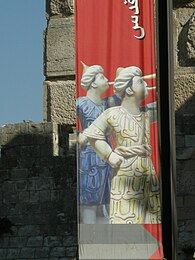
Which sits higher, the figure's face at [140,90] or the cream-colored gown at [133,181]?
the figure's face at [140,90]

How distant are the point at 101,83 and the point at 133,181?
1.02 meters

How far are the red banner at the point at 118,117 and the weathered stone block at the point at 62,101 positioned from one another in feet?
7.59

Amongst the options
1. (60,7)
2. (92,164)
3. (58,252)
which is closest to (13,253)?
(58,252)

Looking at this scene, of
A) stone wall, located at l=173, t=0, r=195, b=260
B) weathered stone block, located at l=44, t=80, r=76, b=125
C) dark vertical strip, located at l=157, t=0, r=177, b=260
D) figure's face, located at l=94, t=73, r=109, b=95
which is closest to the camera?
dark vertical strip, located at l=157, t=0, r=177, b=260

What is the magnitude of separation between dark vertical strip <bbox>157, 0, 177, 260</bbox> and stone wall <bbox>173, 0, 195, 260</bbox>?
3.99 feet

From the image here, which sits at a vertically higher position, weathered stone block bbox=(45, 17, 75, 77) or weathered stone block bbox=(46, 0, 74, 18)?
weathered stone block bbox=(46, 0, 74, 18)

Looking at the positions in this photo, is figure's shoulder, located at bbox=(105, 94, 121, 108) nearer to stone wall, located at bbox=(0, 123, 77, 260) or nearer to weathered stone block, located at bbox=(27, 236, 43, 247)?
stone wall, located at bbox=(0, 123, 77, 260)

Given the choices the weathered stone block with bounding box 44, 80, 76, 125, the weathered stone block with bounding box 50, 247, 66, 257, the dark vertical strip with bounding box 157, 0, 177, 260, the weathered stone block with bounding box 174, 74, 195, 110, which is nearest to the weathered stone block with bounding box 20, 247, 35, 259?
the weathered stone block with bounding box 50, 247, 66, 257

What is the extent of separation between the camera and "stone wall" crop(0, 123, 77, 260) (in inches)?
481

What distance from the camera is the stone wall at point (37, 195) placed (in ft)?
40.1

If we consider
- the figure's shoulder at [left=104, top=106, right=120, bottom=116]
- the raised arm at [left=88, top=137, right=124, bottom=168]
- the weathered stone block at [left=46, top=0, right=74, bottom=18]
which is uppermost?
the weathered stone block at [left=46, top=0, right=74, bottom=18]

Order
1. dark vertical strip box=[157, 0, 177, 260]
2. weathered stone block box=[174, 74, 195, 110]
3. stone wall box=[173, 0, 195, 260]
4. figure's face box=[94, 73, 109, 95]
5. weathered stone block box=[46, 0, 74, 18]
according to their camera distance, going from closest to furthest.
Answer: dark vertical strip box=[157, 0, 177, 260]
figure's face box=[94, 73, 109, 95]
stone wall box=[173, 0, 195, 260]
weathered stone block box=[174, 74, 195, 110]
weathered stone block box=[46, 0, 74, 18]

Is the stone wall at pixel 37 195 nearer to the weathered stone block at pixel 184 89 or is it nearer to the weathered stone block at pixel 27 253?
the weathered stone block at pixel 27 253

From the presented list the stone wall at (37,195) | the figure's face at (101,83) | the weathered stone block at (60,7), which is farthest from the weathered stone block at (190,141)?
the weathered stone block at (60,7)
